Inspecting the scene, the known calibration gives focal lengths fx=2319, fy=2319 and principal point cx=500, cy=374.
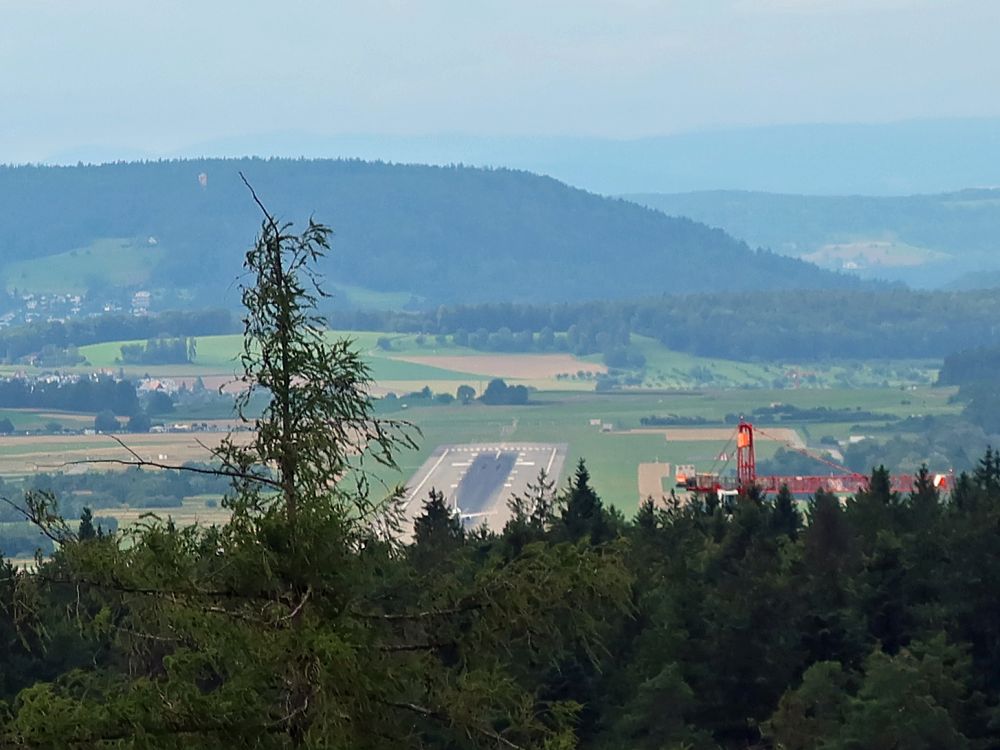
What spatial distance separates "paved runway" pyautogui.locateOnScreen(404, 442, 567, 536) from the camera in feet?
431

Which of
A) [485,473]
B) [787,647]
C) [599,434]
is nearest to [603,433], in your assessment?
[599,434]

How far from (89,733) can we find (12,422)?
7201 inches

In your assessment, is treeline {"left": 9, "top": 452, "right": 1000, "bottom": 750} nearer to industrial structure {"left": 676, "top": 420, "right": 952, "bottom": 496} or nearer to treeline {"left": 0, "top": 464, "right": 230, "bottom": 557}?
industrial structure {"left": 676, "top": 420, "right": 952, "bottom": 496}

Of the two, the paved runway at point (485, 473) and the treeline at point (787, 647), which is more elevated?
the treeline at point (787, 647)

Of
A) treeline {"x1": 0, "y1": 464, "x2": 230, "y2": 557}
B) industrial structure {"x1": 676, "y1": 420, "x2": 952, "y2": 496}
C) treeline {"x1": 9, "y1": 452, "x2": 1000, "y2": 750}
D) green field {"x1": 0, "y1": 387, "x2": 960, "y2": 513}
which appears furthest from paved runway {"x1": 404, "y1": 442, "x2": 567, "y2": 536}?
treeline {"x1": 9, "y1": 452, "x2": 1000, "y2": 750}

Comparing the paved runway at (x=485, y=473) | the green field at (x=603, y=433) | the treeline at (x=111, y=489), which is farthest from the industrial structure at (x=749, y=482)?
the treeline at (x=111, y=489)

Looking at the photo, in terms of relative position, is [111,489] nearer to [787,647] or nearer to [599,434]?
[599,434]

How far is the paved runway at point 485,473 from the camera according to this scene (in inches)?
5172

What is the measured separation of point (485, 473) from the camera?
149 m

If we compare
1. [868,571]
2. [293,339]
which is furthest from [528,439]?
[293,339]

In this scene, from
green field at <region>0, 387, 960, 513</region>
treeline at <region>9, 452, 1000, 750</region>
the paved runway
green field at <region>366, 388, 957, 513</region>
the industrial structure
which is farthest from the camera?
green field at <region>0, 387, 960, 513</region>

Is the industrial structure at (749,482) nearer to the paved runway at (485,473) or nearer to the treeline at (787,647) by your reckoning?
the paved runway at (485,473)

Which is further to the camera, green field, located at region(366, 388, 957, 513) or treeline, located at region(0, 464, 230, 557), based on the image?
green field, located at region(366, 388, 957, 513)

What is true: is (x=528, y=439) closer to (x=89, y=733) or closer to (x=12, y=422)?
(x=12, y=422)
